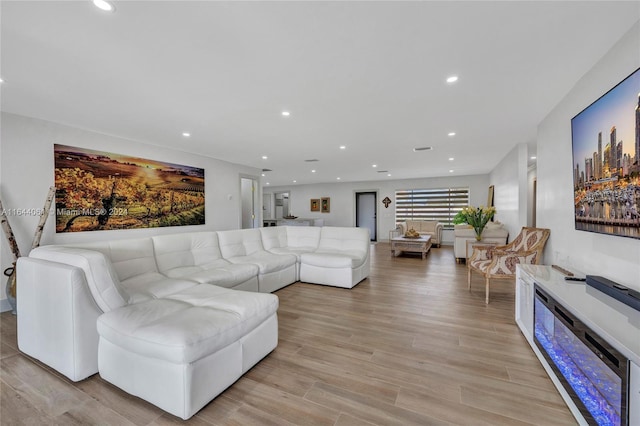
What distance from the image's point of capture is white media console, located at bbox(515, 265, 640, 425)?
3.43 ft

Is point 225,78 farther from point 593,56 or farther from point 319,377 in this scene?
point 593,56

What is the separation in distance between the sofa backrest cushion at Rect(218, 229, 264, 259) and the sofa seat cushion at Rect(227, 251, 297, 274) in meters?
0.12

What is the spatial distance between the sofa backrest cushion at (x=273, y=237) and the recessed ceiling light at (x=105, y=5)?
12.0 feet

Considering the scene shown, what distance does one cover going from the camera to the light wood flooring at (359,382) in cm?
153

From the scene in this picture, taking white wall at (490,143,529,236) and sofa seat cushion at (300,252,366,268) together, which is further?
white wall at (490,143,529,236)

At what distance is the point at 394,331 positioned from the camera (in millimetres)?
2596

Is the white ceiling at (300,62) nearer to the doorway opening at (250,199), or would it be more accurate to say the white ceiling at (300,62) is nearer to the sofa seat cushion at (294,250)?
the sofa seat cushion at (294,250)

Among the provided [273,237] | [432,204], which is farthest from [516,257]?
[432,204]

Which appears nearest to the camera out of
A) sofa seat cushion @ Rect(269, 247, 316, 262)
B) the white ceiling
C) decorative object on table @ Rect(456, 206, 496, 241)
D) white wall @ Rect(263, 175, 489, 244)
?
the white ceiling

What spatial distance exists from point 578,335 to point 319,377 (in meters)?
1.58

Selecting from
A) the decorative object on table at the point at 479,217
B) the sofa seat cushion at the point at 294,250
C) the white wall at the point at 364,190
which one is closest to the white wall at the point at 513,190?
the decorative object on table at the point at 479,217

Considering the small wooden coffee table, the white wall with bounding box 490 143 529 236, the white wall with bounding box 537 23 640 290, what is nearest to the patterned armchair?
the white wall with bounding box 537 23 640 290

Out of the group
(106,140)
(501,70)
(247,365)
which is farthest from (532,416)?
(106,140)

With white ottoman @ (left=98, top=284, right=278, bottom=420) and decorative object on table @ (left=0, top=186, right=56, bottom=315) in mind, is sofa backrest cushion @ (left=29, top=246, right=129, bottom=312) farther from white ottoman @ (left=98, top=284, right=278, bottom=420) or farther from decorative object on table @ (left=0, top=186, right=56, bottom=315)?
decorative object on table @ (left=0, top=186, right=56, bottom=315)
